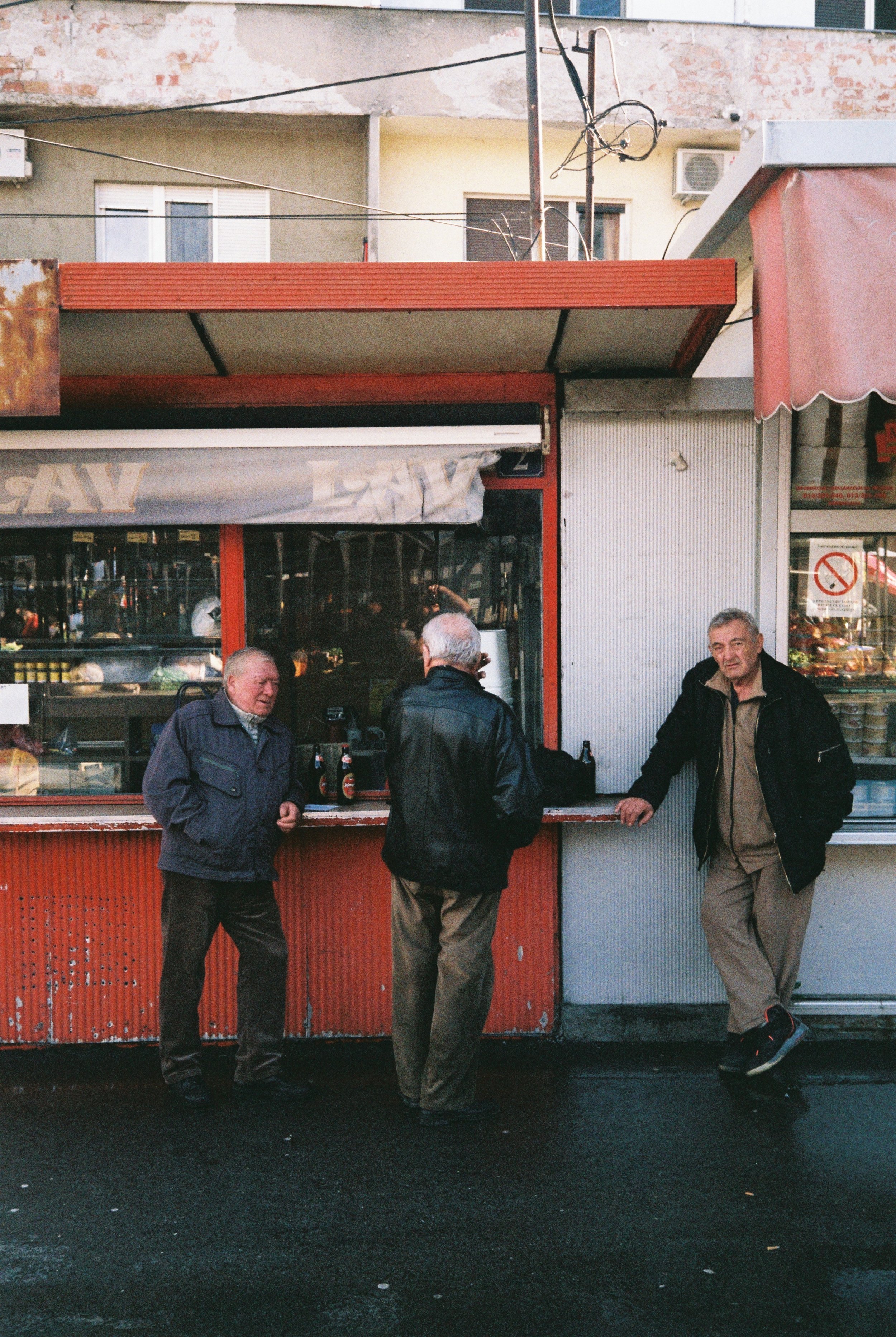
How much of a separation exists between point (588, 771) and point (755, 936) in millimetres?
1004

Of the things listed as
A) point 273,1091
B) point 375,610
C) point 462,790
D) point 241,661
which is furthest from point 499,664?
point 273,1091

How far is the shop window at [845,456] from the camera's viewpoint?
4988 millimetres

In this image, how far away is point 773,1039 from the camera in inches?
167

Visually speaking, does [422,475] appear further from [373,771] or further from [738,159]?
[738,159]

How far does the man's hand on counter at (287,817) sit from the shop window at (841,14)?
33.1ft

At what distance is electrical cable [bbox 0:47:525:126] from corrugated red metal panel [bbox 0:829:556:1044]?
296 inches

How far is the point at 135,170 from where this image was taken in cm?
986

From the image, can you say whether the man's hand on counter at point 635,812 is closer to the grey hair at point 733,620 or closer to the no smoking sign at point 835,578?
the grey hair at point 733,620

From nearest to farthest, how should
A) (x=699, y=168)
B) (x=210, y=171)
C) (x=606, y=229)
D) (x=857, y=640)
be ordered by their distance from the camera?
(x=857, y=640) < (x=210, y=171) < (x=699, y=168) < (x=606, y=229)

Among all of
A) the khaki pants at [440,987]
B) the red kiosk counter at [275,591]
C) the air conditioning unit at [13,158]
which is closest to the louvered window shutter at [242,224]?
the air conditioning unit at [13,158]

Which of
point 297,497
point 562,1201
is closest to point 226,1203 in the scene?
point 562,1201

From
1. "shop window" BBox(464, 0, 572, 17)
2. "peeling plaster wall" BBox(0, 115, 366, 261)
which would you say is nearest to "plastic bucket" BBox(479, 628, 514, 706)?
"peeling plaster wall" BBox(0, 115, 366, 261)

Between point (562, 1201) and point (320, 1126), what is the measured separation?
104 cm

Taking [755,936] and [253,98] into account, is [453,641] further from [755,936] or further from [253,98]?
[253,98]
